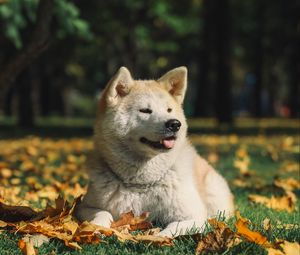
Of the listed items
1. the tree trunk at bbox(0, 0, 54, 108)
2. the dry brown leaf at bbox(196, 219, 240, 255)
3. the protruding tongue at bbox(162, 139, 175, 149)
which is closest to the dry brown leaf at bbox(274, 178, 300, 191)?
the protruding tongue at bbox(162, 139, 175, 149)

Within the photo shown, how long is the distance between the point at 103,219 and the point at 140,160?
560mm

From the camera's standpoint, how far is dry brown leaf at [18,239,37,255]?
3926mm

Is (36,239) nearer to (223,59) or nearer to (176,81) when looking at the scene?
(176,81)

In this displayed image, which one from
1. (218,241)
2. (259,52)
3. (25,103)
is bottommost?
(25,103)

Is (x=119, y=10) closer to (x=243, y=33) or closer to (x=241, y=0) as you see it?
(x=241, y=0)

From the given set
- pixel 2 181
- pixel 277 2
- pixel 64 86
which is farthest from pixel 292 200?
pixel 64 86

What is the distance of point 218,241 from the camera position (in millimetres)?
3953

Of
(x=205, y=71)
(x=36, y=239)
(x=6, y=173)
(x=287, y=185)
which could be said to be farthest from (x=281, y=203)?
(x=205, y=71)

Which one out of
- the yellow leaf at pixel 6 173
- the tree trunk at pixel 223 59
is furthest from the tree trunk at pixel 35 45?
the tree trunk at pixel 223 59

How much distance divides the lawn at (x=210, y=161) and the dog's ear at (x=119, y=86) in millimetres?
1196

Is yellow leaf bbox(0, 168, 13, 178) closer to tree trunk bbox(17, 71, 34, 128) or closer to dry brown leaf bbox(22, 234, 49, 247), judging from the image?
dry brown leaf bbox(22, 234, 49, 247)

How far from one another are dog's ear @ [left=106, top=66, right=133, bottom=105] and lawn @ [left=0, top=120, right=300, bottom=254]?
3.92 ft

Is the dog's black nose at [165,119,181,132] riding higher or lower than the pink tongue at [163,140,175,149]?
higher

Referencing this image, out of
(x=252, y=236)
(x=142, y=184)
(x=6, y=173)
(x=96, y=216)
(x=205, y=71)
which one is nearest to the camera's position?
(x=252, y=236)
